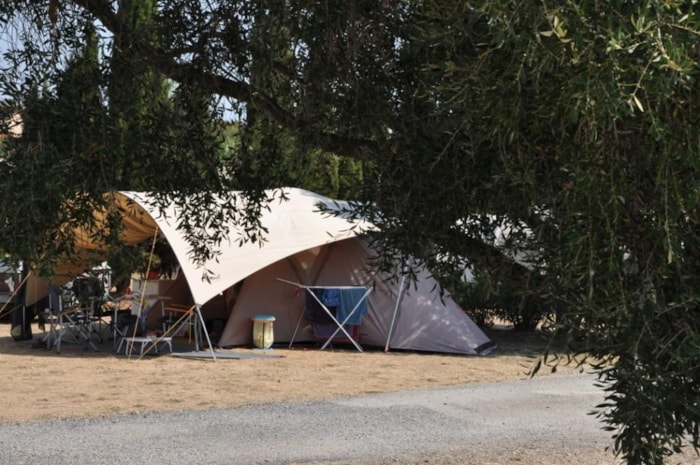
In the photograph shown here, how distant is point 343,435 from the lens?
851cm

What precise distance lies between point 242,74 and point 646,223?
8.22 feet

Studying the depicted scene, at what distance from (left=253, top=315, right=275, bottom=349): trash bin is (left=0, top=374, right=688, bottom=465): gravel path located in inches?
187

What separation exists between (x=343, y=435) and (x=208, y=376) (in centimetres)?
439

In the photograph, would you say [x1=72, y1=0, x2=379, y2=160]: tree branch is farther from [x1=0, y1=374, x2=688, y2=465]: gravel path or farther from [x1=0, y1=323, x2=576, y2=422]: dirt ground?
[x1=0, y1=323, x2=576, y2=422]: dirt ground

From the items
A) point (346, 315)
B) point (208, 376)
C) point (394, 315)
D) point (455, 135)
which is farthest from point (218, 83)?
point (394, 315)

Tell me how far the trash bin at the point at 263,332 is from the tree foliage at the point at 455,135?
9592mm

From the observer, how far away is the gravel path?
764 cm

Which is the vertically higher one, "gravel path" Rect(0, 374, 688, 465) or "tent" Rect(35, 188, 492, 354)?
"tent" Rect(35, 188, 492, 354)

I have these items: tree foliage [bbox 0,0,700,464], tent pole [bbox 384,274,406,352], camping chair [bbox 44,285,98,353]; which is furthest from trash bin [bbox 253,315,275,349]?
tree foliage [bbox 0,0,700,464]

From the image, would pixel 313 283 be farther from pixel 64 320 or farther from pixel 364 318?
pixel 64 320

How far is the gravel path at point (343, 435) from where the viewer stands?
7.64m

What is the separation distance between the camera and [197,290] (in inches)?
547

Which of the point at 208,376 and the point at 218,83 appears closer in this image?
the point at 218,83

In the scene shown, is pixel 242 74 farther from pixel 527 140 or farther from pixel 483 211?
pixel 527 140
